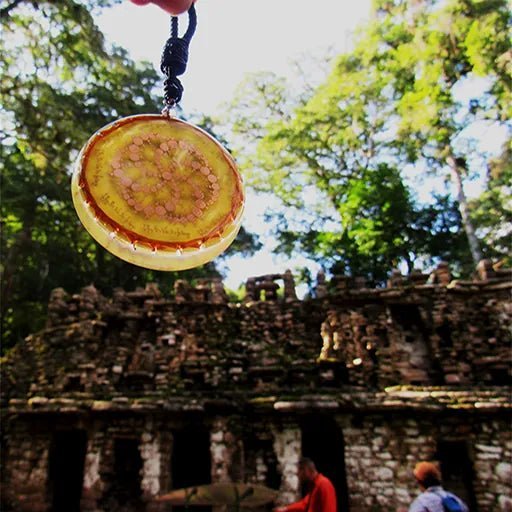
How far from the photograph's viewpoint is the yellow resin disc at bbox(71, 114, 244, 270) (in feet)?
6.89

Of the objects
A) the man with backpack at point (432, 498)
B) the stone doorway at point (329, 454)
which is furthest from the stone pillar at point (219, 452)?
the man with backpack at point (432, 498)

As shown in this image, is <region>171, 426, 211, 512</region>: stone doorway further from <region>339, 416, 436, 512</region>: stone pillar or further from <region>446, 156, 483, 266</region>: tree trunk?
<region>446, 156, 483, 266</region>: tree trunk

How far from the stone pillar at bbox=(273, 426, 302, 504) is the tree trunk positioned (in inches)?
351

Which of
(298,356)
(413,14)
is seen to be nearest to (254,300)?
(298,356)

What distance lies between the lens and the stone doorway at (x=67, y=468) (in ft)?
32.1

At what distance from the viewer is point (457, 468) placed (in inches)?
350

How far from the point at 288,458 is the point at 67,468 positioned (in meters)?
5.21

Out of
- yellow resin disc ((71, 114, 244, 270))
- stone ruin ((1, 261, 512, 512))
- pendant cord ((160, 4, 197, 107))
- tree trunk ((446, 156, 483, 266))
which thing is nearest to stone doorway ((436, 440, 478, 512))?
stone ruin ((1, 261, 512, 512))

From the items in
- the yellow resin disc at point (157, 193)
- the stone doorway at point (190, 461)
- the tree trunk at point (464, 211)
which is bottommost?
the stone doorway at point (190, 461)

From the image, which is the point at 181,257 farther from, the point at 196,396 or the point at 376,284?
the point at 376,284

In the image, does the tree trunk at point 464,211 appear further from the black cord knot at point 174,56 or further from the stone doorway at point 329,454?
the black cord knot at point 174,56

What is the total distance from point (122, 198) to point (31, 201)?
16669 millimetres

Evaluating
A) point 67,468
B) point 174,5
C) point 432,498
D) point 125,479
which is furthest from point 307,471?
point 67,468

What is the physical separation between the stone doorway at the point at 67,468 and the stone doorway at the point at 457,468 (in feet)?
24.3
